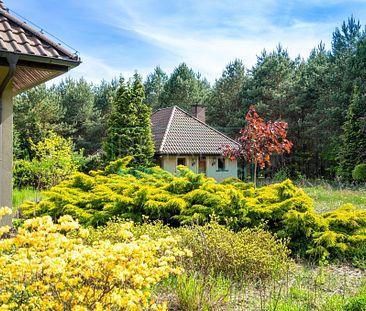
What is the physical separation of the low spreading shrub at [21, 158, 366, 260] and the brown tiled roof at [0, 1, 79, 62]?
9.46 ft

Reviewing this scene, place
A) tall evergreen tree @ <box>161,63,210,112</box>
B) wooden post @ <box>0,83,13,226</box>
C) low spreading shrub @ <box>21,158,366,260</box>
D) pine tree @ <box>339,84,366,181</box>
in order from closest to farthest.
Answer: wooden post @ <box>0,83,13,226</box> → low spreading shrub @ <box>21,158,366,260</box> → pine tree @ <box>339,84,366,181</box> → tall evergreen tree @ <box>161,63,210,112</box>

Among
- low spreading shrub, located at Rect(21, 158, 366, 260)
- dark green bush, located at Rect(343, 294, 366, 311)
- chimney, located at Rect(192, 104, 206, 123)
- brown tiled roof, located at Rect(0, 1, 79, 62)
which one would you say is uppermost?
chimney, located at Rect(192, 104, 206, 123)

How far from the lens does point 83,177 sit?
8266 millimetres

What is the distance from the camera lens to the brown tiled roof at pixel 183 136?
21.5m

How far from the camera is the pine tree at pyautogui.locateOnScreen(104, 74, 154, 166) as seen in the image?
18281 mm

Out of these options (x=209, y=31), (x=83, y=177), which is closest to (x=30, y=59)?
(x=83, y=177)

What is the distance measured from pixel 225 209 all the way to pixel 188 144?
627 inches

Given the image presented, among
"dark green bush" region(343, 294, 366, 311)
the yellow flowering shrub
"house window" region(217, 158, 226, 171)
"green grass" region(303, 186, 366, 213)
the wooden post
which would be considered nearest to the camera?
the yellow flowering shrub

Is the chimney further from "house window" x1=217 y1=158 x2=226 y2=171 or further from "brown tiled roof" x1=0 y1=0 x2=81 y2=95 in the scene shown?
"brown tiled roof" x1=0 y1=0 x2=81 y2=95

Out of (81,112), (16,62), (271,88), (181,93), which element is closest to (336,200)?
(16,62)

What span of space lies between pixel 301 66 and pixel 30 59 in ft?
104

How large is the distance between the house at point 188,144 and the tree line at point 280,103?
8.17ft

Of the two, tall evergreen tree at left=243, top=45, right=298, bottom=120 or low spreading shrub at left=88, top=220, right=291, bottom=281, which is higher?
tall evergreen tree at left=243, top=45, right=298, bottom=120

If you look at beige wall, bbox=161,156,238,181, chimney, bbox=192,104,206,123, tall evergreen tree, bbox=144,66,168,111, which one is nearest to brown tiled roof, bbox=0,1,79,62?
beige wall, bbox=161,156,238,181
